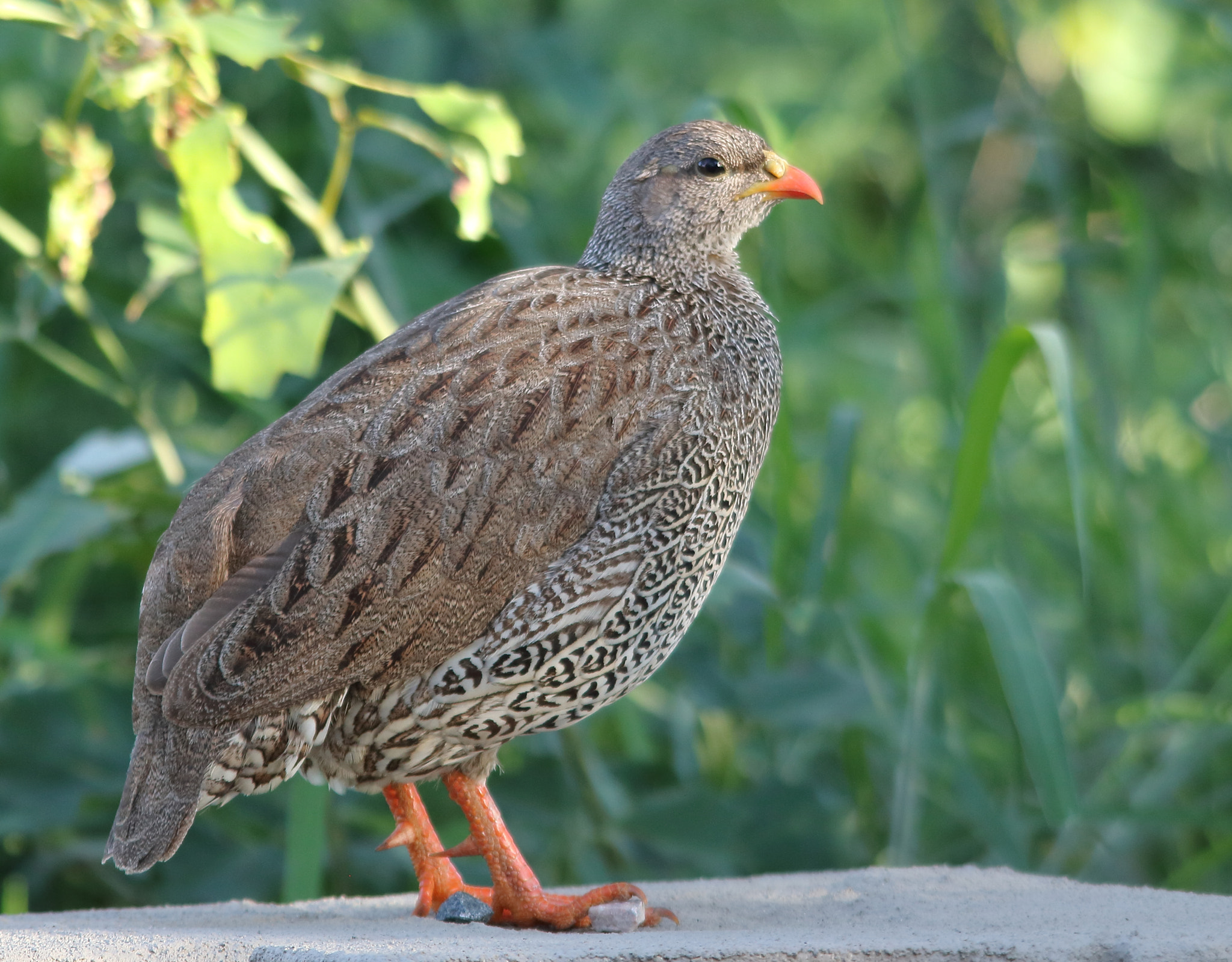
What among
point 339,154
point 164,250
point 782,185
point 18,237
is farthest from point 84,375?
point 782,185

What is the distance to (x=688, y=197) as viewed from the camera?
3.68m

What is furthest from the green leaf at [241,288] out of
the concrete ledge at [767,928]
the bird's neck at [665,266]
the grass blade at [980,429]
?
the grass blade at [980,429]

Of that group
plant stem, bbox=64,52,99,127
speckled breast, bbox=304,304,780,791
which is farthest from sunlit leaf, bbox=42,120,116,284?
speckled breast, bbox=304,304,780,791

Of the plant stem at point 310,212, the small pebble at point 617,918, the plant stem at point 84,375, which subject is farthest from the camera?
the plant stem at point 84,375

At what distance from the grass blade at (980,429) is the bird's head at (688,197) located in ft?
2.08

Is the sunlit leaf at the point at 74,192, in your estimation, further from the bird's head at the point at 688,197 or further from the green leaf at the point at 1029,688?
the green leaf at the point at 1029,688

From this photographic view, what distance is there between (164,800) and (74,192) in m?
1.64

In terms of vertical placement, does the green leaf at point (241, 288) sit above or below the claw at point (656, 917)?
above

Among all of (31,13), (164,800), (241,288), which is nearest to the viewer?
(164,800)

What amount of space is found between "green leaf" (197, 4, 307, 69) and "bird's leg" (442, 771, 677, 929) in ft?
5.75

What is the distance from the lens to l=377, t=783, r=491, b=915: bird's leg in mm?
3424

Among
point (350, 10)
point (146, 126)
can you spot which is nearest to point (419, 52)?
point (350, 10)

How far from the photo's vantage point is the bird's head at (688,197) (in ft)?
12.0

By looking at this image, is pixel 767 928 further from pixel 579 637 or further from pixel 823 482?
pixel 823 482
